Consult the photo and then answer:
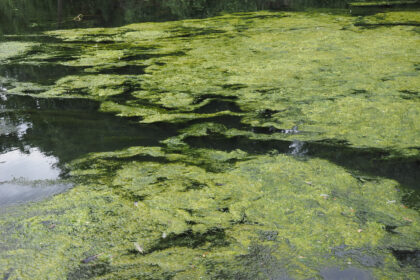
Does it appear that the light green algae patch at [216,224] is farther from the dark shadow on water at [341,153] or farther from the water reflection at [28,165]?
the water reflection at [28,165]

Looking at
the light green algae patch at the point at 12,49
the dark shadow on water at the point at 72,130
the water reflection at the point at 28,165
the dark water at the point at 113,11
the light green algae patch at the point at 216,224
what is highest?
the dark water at the point at 113,11

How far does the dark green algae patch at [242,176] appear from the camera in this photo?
172 centimetres

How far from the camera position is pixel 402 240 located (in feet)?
5.85

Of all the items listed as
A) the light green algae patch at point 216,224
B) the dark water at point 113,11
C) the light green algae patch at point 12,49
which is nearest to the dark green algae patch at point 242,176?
the light green algae patch at point 216,224

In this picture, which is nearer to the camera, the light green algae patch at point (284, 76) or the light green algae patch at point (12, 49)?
the light green algae patch at point (284, 76)

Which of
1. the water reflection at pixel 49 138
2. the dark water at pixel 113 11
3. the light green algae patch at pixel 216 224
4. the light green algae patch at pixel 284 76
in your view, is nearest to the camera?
the light green algae patch at pixel 216 224

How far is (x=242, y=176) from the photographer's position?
7.73ft

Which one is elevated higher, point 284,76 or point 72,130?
point 284,76

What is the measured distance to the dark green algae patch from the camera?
172cm

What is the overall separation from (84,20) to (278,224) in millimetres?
7751

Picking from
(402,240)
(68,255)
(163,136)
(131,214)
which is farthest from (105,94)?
(402,240)

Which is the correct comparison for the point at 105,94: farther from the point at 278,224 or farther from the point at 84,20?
the point at 84,20

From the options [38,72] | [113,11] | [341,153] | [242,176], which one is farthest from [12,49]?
[341,153]

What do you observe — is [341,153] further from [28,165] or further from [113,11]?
[113,11]
